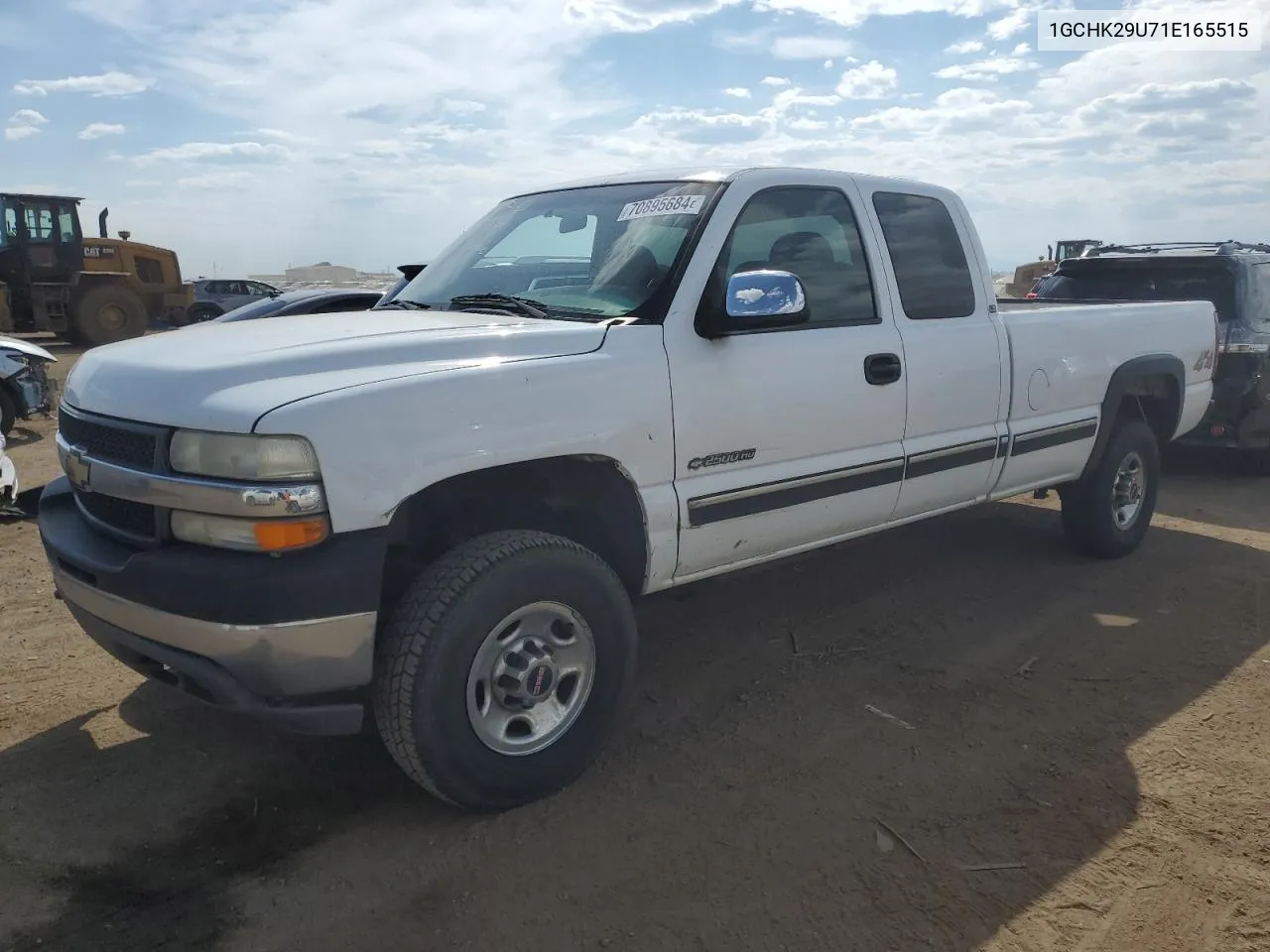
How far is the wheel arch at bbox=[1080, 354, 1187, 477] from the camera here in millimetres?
5398

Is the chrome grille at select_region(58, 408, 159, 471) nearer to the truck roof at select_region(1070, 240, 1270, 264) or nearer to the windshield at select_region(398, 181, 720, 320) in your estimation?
the windshield at select_region(398, 181, 720, 320)

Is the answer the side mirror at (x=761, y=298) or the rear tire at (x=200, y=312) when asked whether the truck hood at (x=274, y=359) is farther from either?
the rear tire at (x=200, y=312)

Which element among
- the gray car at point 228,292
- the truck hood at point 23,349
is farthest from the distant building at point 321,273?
the truck hood at point 23,349

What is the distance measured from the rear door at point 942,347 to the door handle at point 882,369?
77mm

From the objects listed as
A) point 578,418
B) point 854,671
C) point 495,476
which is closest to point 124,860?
point 495,476

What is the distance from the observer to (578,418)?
3.06 m

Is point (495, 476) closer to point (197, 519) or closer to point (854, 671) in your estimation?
point (197, 519)

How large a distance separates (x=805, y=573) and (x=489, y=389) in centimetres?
305

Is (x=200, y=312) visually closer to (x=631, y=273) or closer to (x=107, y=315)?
(x=107, y=315)

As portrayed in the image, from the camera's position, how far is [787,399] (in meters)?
3.65

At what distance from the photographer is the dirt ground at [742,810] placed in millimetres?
2596

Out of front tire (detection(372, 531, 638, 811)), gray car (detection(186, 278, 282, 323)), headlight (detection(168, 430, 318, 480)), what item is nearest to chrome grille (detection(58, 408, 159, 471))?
headlight (detection(168, 430, 318, 480))

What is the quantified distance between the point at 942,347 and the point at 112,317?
1995 cm

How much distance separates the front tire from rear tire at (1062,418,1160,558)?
11.2ft
